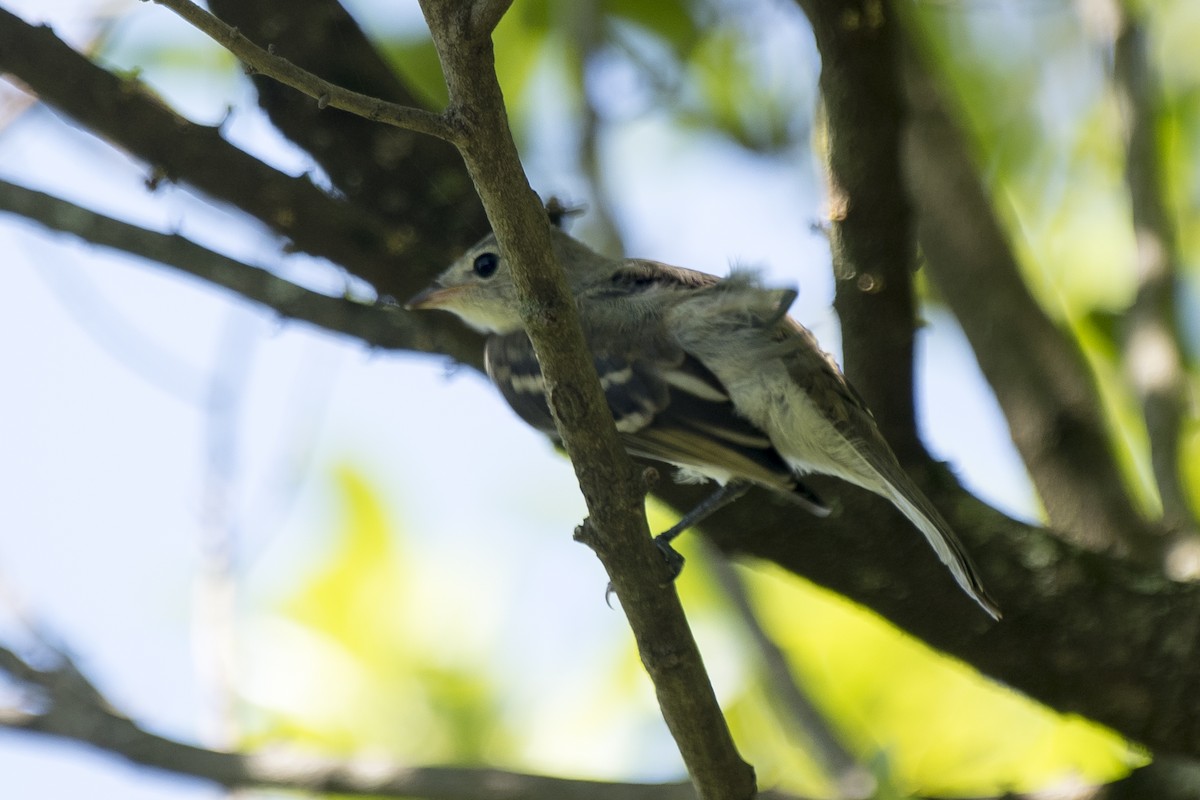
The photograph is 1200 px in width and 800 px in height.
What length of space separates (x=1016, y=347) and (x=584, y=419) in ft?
9.32

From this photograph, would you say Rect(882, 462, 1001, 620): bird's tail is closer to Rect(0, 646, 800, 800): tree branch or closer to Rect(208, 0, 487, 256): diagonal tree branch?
Rect(0, 646, 800, 800): tree branch

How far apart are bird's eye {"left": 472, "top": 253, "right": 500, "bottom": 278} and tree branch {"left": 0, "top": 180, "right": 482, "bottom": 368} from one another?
43 centimetres

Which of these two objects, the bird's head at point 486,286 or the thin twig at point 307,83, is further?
the bird's head at point 486,286

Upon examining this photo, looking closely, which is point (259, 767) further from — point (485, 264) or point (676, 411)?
point (485, 264)

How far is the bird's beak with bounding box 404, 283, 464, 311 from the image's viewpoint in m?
→ 3.84

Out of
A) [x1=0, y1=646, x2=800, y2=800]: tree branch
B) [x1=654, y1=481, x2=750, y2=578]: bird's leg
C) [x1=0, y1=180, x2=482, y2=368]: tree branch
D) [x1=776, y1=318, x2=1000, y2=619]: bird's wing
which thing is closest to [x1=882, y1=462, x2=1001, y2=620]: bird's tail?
[x1=776, y1=318, x2=1000, y2=619]: bird's wing

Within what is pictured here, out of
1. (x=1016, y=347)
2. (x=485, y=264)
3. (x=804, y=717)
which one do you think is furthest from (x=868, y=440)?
(x=1016, y=347)

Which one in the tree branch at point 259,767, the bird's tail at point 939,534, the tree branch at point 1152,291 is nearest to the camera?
the bird's tail at point 939,534

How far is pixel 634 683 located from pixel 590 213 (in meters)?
2.17

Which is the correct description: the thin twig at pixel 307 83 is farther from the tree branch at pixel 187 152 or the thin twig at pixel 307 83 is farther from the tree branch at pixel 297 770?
the tree branch at pixel 297 770

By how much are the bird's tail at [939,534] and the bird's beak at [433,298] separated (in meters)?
1.43

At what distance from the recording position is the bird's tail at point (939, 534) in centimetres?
315

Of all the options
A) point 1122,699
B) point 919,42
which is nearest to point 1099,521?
point 1122,699

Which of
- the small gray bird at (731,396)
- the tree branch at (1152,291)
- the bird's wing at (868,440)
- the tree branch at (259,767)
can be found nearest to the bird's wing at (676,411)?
the small gray bird at (731,396)
